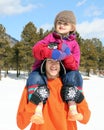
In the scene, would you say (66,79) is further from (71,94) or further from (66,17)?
(66,17)

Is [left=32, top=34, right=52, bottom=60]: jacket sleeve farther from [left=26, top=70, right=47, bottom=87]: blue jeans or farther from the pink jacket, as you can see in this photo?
[left=26, top=70, right=47, bottom=87]: blue jeans

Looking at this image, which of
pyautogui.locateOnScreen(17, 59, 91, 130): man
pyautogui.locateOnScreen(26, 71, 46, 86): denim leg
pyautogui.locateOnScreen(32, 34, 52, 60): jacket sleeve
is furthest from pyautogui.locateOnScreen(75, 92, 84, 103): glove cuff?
pyautogui.locateOnScreen(32, 34, 52, 60): jacket sleeve

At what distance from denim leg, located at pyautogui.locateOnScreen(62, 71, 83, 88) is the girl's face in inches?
17.5

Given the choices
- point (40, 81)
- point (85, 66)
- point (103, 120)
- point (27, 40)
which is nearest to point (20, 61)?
point (27, 40)

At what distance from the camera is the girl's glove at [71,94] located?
3.70 metres

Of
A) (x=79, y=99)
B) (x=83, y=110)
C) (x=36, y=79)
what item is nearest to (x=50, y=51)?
(x=36, y=79)

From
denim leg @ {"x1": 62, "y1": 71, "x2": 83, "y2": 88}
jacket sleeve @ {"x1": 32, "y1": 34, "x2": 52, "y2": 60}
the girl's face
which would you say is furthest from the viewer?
the girl's face

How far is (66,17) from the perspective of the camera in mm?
3854

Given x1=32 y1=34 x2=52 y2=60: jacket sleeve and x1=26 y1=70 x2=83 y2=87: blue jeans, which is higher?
x1=32 y1=34 x2=52 y2=60: jacket sleeve

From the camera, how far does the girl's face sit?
384cm

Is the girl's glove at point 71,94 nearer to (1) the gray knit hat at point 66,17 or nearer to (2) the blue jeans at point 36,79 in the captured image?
(2) the blue jeans at point 36,79

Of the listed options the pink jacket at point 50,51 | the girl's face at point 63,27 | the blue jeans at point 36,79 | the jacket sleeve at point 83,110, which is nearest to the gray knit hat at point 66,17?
the girl's face at point 63,27

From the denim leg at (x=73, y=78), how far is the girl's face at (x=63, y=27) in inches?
17.5

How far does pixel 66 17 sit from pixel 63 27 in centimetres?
11
